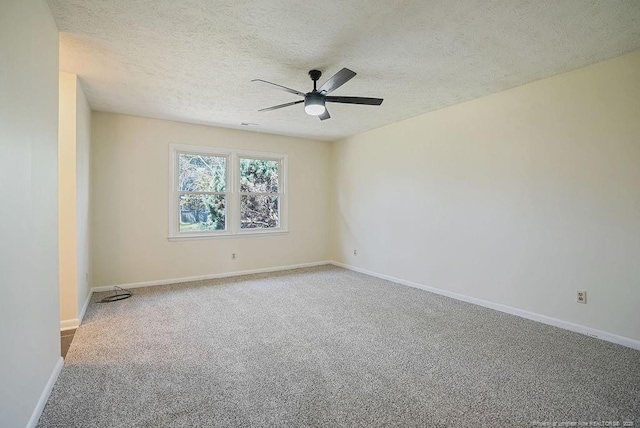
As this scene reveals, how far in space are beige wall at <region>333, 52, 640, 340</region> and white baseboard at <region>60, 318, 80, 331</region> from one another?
3.99 meters

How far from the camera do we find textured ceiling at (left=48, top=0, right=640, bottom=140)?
2064mm

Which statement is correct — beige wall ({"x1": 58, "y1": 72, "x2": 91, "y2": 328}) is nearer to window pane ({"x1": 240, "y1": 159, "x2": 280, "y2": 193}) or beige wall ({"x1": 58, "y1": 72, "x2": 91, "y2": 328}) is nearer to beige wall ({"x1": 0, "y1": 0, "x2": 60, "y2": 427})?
beige wall ({"x1": 0, "y1": 0, "x2": 60, "y2": 427})

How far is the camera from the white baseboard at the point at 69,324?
118 inches

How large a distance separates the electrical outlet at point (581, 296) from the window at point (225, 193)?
423 centimetres

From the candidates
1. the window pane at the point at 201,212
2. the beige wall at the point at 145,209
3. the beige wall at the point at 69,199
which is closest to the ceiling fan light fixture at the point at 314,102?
the beige wall at the point at 69,199

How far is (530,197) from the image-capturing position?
332 centimetres

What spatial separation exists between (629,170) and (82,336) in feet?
16.5

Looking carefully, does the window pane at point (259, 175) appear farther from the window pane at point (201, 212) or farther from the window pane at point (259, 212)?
the window pane at point (201, 212)

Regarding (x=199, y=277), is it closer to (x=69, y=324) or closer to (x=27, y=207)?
(x=69, y=324)

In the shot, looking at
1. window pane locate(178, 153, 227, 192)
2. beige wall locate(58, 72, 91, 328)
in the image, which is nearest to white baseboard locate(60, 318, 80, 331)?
beige wall locate(58, 72, 91, 328)

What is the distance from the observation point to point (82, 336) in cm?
282

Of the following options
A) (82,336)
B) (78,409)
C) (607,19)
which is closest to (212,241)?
(82,336)

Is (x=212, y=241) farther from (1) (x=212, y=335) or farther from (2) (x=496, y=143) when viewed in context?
(2) (x=496, y=143)

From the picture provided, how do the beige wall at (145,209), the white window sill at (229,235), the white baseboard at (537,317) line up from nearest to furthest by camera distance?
the white baseboard at (537,317), the beige wall at (145,209), the white window sill at (229,235)
